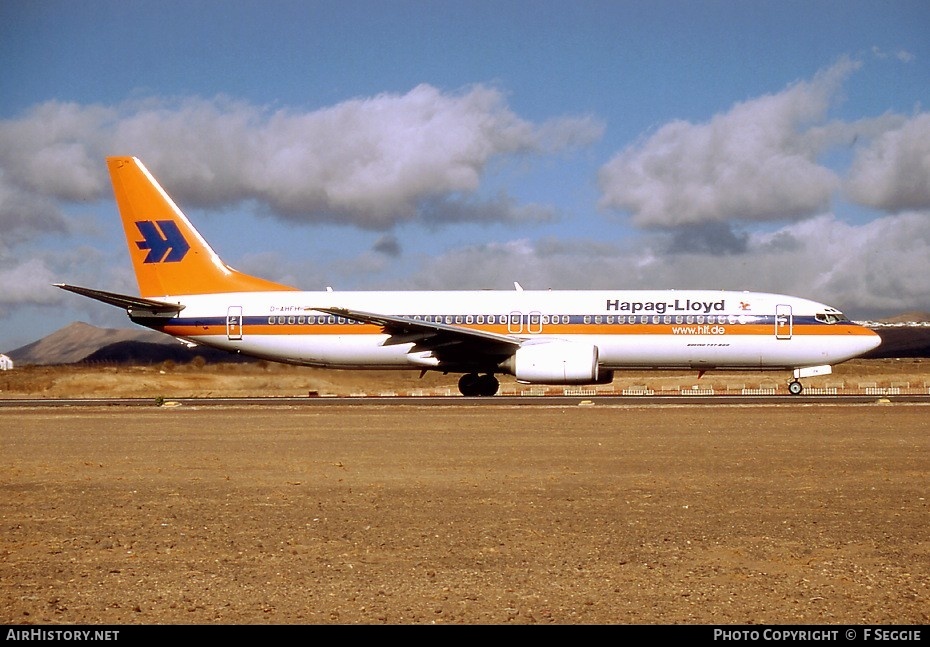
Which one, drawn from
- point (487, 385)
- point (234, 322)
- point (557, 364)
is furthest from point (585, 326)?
point (234, 322)

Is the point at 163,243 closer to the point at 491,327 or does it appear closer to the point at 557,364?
the point at 491,327

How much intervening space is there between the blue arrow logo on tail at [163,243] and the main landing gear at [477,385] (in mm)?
12508

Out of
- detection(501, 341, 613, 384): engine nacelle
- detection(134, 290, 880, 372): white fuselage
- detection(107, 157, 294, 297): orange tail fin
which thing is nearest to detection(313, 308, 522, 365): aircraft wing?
detection(134, 290, 880, 372): white fuselage

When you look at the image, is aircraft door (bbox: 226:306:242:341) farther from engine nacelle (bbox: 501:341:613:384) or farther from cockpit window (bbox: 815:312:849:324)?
cockpit window (bbox: 815:312:849:324)

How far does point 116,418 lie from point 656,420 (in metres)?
13.9

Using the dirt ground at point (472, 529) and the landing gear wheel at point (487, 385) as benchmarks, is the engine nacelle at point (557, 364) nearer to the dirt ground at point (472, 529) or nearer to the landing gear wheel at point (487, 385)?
the landing gear wheel at point (487, 385)

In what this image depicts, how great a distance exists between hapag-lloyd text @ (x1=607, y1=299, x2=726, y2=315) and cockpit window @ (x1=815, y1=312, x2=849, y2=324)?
335 centimetres

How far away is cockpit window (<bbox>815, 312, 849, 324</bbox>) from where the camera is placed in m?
32.6

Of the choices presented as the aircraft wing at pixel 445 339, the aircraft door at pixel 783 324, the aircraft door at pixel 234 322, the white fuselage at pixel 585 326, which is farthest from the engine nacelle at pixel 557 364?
the aircraft door at pixel 234 322

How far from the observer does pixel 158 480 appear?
13.1 m

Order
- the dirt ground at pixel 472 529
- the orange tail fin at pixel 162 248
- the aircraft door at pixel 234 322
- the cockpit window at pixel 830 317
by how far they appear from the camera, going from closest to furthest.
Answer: the dirt ground at pixel 472 529 → the cockpit window at pixel 830 317 → the aircraft door at pixel 234 322 → the orange tail fin at pixel 162 248

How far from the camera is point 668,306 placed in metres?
32.6

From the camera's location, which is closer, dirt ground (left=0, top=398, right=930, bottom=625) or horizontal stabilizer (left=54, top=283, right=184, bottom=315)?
dirt ground (left=0, top=398, right=930, bottom=625)

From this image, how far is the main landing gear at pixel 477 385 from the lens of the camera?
34469 millimetres
